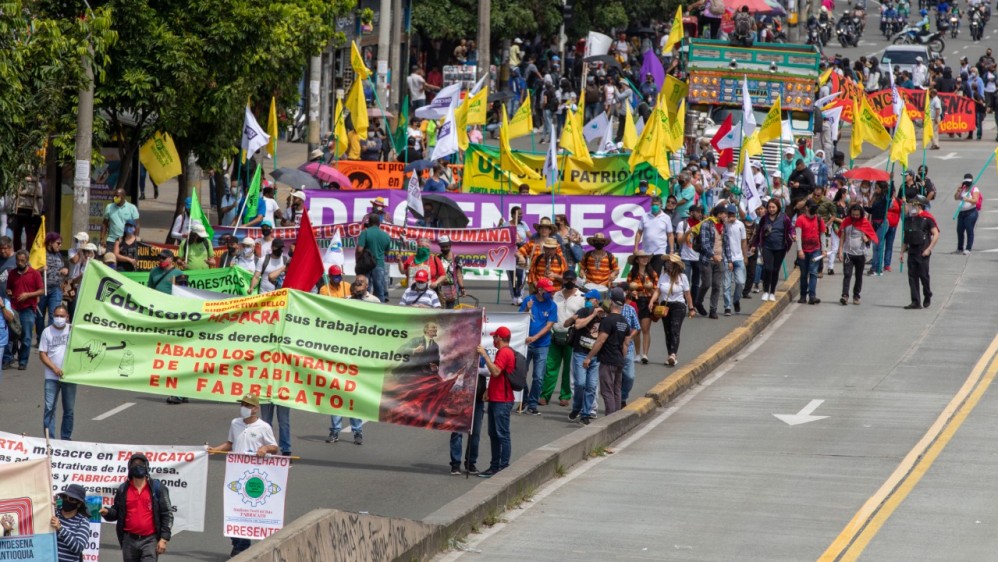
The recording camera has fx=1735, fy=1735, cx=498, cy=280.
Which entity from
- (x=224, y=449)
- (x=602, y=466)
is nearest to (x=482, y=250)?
(x=602, y=466)

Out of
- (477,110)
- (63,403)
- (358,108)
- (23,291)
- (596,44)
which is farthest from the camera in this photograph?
(596,44)

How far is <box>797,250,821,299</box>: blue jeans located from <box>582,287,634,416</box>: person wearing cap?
8632mm

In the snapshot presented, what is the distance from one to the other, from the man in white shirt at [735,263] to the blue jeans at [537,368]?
6458 mm

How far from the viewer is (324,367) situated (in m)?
15.3

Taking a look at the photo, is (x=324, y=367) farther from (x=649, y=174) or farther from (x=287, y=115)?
(x=287, y=115)

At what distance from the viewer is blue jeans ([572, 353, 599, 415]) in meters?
17.7

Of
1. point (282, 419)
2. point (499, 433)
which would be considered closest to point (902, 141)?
point (499, 433)

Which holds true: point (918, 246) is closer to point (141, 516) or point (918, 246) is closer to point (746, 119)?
point (746, 119)

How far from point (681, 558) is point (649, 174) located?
1492 cm

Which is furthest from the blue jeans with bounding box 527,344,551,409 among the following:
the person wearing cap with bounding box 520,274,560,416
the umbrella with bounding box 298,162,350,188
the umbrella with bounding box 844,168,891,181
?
the umbrella with bounding box 844,168,891,181

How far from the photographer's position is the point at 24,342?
19.7m

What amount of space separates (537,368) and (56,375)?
5.02m

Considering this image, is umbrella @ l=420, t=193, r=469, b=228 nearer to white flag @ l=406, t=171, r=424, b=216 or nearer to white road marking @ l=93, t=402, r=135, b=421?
white flag @ l=406, t=171, r=424, b=216

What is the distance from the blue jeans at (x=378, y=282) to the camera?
75.1 feet
